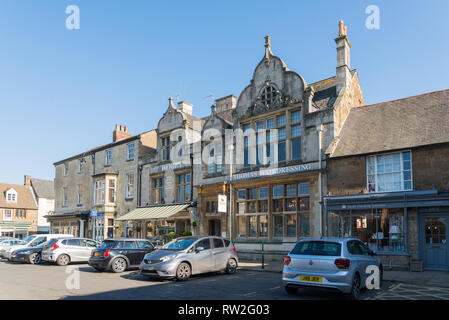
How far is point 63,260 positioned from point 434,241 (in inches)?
669

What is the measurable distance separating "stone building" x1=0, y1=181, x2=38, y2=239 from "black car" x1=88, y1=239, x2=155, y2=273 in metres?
39.0

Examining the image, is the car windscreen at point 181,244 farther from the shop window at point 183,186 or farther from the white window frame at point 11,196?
the white window frame at point 11,196

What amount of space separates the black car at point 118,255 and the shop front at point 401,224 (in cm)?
851

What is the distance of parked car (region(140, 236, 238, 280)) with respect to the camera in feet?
43.1

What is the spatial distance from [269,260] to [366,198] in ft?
20.8

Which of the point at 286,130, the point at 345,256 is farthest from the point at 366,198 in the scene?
the point at 345,256

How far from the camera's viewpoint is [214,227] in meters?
24.7

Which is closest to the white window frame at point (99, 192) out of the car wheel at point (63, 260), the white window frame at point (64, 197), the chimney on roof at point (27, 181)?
the white window frame at point (64, 197)

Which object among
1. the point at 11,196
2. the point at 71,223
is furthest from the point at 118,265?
the point at 11,196

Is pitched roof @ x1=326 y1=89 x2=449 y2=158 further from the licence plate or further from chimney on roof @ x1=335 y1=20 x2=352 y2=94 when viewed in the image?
the licence plate

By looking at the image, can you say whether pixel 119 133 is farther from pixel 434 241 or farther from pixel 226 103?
pixel 434 241

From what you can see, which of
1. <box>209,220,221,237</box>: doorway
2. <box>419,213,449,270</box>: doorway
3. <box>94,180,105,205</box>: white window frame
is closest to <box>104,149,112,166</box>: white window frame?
<box>94,180,105,205</box>: white window frame
